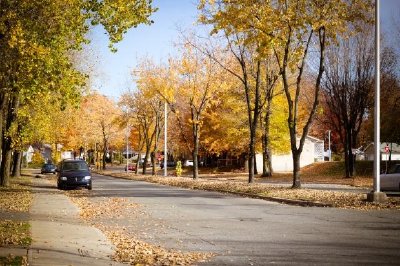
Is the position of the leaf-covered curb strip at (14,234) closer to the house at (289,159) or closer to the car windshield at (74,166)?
the car windshield at (74,166)

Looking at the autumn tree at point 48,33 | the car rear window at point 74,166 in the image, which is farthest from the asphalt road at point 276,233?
the car rear window at point 74,166

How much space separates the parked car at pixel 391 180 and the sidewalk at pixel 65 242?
1599cm

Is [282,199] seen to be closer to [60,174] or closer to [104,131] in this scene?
[60,174]

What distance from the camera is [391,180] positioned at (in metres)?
25.5

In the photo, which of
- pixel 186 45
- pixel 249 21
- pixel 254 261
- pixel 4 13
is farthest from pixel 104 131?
pixel 254 261

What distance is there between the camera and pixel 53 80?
60.0 ft

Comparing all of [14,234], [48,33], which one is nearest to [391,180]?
[48,33]

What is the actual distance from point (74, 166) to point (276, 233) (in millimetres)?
23146

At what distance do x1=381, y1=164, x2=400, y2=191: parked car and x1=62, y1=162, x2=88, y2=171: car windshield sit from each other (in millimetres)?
18019

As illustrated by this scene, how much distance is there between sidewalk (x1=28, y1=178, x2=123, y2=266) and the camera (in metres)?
8.92

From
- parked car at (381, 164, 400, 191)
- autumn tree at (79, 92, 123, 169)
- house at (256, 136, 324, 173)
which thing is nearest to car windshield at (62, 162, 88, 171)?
parked car at (381, 164, 400, 191)

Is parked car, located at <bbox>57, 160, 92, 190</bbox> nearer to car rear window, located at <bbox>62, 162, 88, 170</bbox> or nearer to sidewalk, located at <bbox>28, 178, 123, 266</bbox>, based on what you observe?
car rear window, located at <bbox>62, 162, 88, 170</bbox>

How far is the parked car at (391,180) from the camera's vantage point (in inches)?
993

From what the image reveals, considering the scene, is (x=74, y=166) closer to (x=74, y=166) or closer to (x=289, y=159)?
(x=74, y=166)
